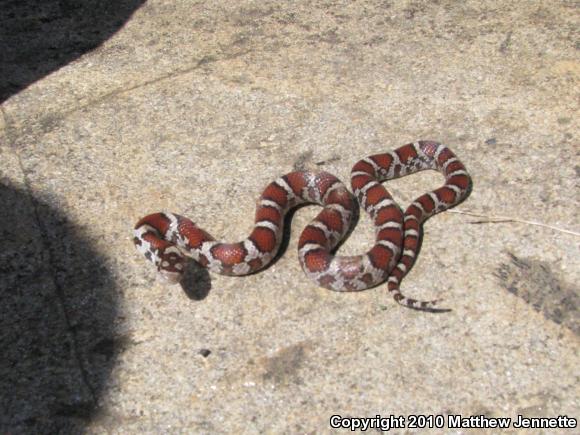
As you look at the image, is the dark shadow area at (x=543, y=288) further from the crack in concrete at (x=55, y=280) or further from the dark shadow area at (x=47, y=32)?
the dark shadow area at (x=47, y=32)

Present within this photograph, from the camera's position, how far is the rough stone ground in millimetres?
5258

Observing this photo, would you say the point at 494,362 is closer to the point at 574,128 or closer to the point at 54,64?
the point at 574,128

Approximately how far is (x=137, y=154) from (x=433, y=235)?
3052mm

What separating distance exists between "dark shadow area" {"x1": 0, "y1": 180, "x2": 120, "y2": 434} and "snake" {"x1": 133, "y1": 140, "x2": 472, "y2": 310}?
57 centimetres

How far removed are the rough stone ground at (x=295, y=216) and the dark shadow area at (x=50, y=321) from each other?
17 millimetres

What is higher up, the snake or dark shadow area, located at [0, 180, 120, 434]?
the snake

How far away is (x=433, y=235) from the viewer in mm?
6500

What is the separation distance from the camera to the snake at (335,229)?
5.96m

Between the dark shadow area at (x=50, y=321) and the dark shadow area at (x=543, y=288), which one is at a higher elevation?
the dark shadow area at (x=543, y=288)

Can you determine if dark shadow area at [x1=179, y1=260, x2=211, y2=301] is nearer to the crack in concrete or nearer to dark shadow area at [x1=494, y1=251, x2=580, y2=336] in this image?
the crack in concrete

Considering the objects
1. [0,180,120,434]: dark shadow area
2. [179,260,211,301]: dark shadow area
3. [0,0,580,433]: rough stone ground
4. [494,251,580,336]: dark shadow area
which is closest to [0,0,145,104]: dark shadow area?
[0,0,580,433]: rough stone ground

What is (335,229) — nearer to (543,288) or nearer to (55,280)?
(543,288)

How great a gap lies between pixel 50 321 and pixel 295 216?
235 cm

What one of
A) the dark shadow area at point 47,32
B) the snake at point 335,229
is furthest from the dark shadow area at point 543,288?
the dark shadow area at point 47,32
